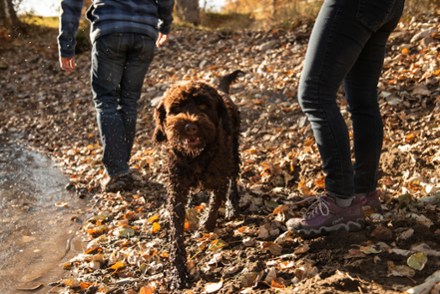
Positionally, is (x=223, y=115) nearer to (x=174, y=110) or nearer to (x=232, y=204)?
(x=174, y=110)

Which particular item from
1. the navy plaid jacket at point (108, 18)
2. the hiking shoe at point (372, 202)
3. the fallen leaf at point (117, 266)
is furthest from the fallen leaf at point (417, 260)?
the navy plaid jacket at point (108, 18)

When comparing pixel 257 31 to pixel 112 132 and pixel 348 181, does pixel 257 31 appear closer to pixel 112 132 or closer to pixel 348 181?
pixel 112 132

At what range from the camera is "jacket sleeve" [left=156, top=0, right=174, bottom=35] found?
4.98 m

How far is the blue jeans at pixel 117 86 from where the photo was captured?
4.62 metres

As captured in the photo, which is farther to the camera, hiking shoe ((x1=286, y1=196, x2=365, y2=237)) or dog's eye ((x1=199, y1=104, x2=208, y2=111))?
dog's eye ((x1=199, y1=104, x2=208, y2=111))

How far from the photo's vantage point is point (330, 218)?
287cm

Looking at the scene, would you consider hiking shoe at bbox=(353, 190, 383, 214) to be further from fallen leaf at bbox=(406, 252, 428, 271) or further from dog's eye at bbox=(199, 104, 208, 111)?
dog's eye at bbox=(199, 104, 208, 111)

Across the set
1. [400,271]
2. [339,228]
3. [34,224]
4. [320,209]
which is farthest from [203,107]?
[34,224]

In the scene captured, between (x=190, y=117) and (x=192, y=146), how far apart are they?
0.21 metres

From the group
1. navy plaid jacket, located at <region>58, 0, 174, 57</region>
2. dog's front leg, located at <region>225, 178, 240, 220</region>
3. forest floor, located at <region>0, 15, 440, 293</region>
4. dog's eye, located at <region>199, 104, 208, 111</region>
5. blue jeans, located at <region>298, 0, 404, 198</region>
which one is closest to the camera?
blue jeans, located at <region>298, 0, 404, 198</region>

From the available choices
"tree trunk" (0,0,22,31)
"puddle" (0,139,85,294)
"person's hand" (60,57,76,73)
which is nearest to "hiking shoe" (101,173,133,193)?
"puddle" (0,139,85,294)

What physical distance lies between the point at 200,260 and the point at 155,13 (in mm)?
2883

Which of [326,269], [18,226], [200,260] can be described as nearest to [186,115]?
[200,260]

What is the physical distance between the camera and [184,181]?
11.1 ft
